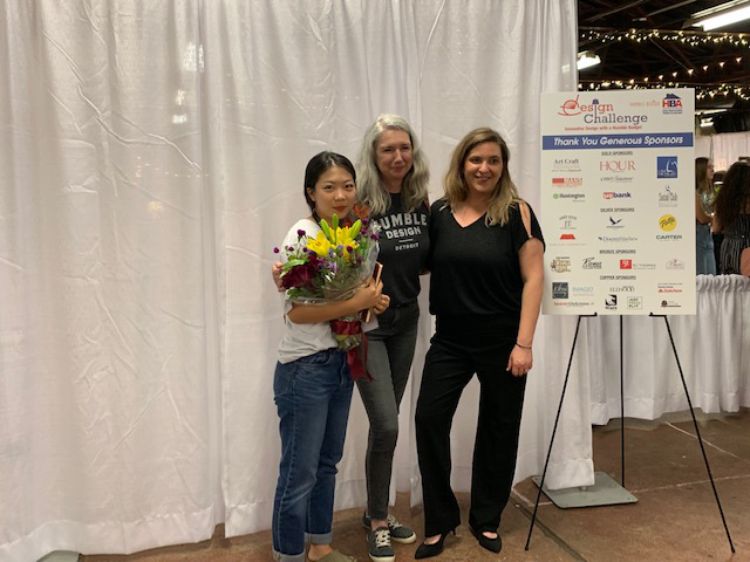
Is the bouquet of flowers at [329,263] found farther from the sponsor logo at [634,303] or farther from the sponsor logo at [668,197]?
the sponsor logo at [668,197]

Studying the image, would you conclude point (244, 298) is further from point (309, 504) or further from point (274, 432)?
point (309, 504)

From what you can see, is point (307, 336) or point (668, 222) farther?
point (668, 222)

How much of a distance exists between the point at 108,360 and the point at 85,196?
0.65 m

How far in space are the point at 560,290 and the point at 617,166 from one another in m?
0.57

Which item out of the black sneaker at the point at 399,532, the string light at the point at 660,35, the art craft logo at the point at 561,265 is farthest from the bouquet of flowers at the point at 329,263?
the string light at the point at 660,35

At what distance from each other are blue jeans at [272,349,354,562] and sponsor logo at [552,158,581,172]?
1217mm

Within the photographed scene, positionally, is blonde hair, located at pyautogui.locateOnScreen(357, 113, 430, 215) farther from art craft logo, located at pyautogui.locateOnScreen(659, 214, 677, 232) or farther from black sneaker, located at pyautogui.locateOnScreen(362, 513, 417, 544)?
black sneaker, located at pyautogui.locateOnScreen(362, 513, 417, 544)

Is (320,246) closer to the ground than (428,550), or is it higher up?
higher up

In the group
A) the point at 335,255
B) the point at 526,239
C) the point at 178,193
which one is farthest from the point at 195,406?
the point at 526,239

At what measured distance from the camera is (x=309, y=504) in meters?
2.38

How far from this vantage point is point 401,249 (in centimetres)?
238

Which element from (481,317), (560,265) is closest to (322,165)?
(481,317)

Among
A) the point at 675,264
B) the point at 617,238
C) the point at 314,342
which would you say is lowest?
the point at 314,342

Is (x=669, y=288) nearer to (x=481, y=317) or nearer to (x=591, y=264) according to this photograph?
(x=591, y=264)
